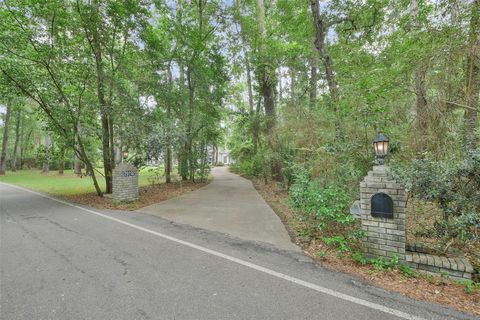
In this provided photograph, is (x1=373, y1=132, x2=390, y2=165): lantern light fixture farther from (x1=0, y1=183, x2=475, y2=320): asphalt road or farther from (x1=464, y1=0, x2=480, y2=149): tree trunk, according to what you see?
(x1=0, y1=183, x2=475, y2=320): asphalt road

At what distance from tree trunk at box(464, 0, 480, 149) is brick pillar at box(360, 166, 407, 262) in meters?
1.67

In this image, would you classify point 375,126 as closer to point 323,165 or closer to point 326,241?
point 323,165

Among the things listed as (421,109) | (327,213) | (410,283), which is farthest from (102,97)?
(410,283)

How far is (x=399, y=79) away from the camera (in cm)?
478

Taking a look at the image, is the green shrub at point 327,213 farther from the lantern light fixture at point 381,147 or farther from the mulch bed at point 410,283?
the lantern light fixture at point 381,147

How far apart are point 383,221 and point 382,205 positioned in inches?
9.2

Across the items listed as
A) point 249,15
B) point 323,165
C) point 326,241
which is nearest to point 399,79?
point 323,165

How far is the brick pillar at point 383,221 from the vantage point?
3121mm

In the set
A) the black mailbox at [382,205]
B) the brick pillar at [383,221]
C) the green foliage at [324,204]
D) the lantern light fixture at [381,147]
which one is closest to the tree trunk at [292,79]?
the green foliage at [324,204]

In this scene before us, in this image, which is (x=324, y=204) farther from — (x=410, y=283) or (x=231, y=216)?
(x=231, y=216)

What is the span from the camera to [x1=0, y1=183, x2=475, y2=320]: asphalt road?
229 centimetres

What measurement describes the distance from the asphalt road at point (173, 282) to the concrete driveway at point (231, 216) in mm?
421

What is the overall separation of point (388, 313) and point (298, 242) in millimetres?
1974

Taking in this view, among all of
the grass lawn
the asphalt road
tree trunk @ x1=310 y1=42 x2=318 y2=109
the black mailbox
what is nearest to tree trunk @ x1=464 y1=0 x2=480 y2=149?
the black mailbox
